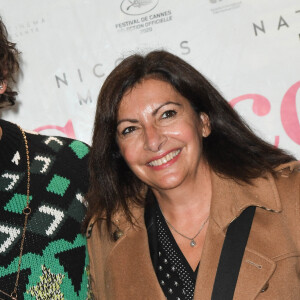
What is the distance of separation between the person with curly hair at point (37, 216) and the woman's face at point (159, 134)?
315mm

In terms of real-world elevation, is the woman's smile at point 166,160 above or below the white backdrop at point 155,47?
below

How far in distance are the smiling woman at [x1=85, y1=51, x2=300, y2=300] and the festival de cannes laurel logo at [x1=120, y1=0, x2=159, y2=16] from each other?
0.68m

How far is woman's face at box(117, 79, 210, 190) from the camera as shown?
75.3 inches

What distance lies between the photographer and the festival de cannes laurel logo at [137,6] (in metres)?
2.67

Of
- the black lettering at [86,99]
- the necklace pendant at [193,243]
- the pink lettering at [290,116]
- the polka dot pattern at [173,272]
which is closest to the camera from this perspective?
the polka dot pattern at [173,272]

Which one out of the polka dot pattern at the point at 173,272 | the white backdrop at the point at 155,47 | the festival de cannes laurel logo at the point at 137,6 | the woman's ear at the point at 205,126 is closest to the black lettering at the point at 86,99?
the white backdrop at the point at 155,47

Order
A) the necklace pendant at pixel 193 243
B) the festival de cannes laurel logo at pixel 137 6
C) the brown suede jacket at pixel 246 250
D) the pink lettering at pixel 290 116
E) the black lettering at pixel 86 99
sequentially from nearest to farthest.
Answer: the brown suede jacket at pixel 246 250 < the necklace pendant at pixel 193 243 < the pink lettering at pixel 290 116 < the festival de cannes laurel logo at pixel 137 6 < the black lettering at pixel 86 99

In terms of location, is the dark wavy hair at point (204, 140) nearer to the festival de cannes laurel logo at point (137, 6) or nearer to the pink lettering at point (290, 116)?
the pink lettering at point (290, 116)

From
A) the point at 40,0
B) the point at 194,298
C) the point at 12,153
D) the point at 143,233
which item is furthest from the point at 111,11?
the point at 194,298

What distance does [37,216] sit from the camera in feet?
6.40

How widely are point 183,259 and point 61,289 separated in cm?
48

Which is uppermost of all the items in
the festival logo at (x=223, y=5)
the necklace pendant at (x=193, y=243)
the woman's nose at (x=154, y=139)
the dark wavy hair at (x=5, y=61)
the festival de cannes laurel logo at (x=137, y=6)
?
the festival de cannes laurel logo at (x=137, y=6)

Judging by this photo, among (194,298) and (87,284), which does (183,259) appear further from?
(87,284)

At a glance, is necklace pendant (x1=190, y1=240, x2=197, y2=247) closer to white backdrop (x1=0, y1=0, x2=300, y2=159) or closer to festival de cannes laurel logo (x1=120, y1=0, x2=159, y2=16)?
white backdrop (x1=0, y1=0, x2=300, y2=159)
